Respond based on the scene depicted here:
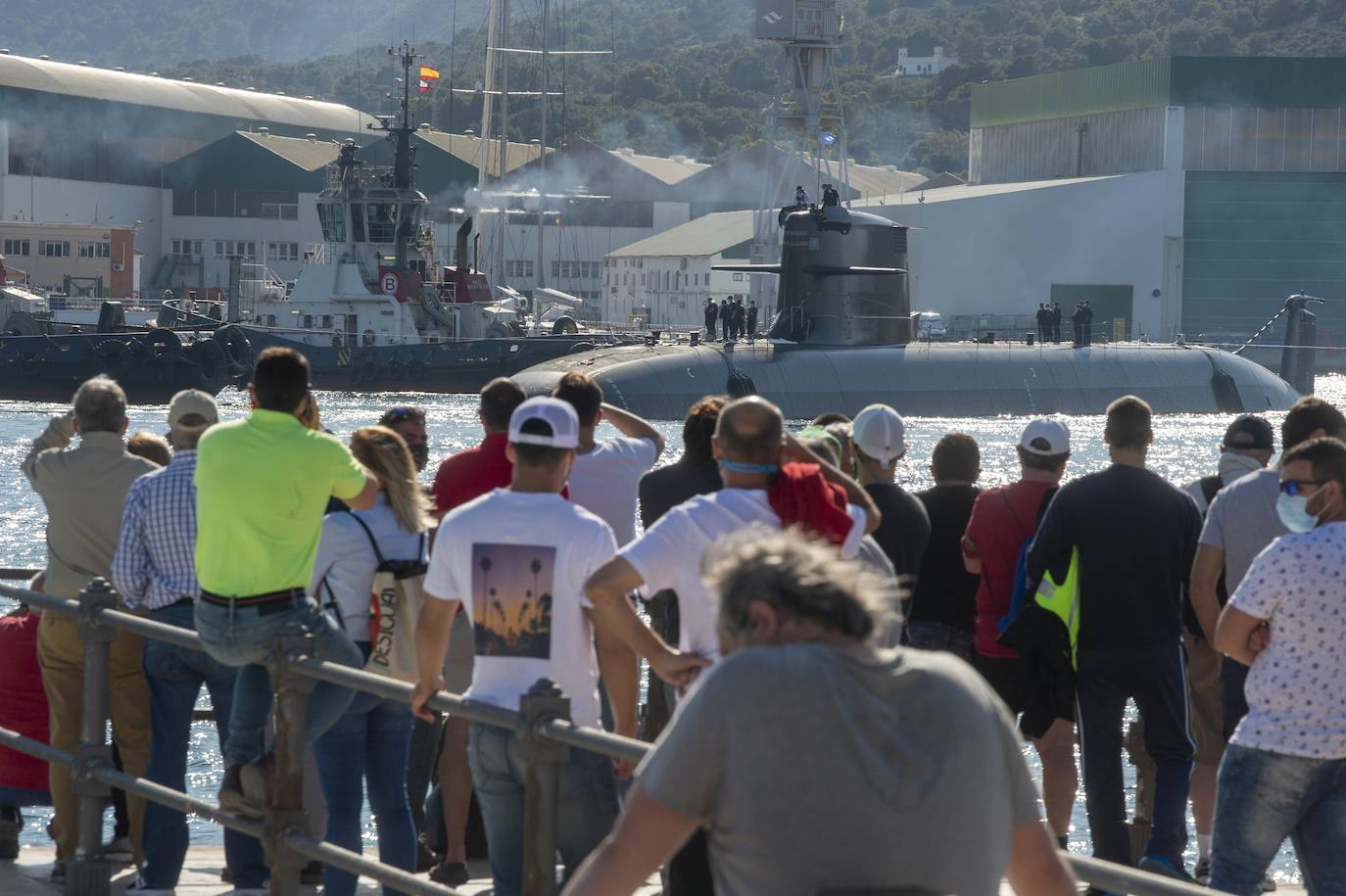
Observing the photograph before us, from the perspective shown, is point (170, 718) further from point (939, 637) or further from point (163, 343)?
point (163, 343)

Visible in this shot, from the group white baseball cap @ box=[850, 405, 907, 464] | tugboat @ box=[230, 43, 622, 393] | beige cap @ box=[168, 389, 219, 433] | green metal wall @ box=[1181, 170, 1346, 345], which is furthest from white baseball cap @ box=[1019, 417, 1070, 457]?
green metal wall @ box=[1181, 170, 1346, 345]

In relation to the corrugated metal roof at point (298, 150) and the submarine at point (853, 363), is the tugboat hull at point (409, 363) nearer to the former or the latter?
the submarine at point (853, 363)

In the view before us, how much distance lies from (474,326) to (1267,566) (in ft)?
166

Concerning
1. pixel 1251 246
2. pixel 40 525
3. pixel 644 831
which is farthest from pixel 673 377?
pixel 644 831

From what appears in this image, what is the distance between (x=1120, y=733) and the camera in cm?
659

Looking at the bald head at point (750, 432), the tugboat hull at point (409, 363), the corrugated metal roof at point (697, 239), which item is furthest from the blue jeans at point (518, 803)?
the corrugated metal roof at point (697, 239)

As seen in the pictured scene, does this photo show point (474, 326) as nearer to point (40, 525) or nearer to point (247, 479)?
point (40, 525)

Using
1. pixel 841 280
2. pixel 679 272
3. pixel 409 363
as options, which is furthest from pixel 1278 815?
pixel 679 272

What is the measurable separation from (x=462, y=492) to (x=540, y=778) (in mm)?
2473

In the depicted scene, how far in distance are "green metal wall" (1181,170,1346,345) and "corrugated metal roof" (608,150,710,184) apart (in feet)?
116

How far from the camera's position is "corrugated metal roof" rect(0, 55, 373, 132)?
82000 millimetres

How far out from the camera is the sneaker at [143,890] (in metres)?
6.12

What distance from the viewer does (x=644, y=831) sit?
309 cm

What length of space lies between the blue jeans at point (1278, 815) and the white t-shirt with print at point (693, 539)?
1.50 meters
